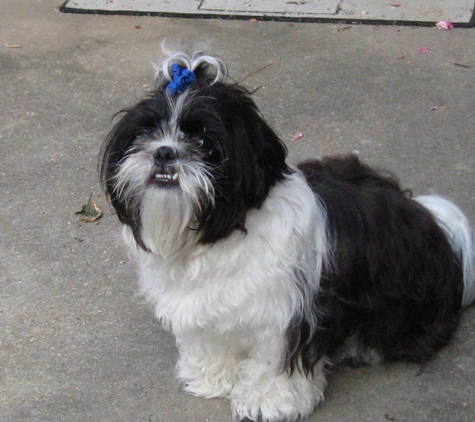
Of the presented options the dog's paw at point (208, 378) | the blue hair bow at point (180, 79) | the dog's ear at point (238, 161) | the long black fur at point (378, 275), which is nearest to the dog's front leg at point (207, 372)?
the dog's paw at point (208, 378)

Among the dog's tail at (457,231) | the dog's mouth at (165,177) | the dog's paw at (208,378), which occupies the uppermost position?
the dog's mouth at (165,177)

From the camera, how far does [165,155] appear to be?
231cm

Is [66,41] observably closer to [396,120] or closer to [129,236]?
[396,120]

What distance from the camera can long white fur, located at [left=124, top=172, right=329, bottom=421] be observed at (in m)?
2.53

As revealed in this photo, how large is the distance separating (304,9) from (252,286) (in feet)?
11.3

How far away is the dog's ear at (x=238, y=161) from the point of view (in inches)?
91.9

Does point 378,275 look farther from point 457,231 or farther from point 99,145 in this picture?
point 99,145

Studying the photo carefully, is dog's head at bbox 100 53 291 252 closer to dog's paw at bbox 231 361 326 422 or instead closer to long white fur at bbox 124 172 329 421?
long white fur at bbox 124 172 329 421

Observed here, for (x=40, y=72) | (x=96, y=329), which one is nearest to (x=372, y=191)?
(x=96, y=329)

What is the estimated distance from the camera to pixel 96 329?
331 cm

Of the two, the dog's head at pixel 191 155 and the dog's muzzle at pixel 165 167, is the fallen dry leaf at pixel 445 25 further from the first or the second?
the dog's muzzle at pixel 165 167

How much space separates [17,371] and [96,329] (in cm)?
35

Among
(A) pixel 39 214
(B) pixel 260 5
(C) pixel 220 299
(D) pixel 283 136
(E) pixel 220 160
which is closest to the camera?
(E) pixel 220 160

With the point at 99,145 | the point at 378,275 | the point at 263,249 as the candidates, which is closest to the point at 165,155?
the point at 263,249
